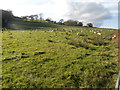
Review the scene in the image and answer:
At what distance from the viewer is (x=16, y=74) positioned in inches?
298

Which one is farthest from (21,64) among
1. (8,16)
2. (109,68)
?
(8,16)

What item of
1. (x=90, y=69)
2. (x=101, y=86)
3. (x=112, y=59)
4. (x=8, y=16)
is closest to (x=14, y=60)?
(x=90, y=69)

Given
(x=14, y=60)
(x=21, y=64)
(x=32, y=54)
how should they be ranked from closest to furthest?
(x=21, y=64), (x=14, y=60), (x=32, y=54)

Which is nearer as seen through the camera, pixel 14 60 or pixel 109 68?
pixel 109 68

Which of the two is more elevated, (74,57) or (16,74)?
(74,57)

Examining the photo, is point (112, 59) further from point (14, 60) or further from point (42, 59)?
point (14, 60)

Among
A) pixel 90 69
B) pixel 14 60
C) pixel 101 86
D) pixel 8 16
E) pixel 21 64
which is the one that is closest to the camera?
pixel 101 86

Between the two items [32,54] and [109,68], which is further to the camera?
[32,54]

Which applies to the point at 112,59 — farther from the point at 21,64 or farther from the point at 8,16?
the point at 8,16

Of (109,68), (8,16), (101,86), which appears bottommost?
(101,86)

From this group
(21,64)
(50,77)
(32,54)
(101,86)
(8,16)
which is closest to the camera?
(101,86)

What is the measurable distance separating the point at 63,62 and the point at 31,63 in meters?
2.44

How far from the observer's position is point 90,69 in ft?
26.6

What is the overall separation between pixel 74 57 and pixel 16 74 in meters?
4.86
